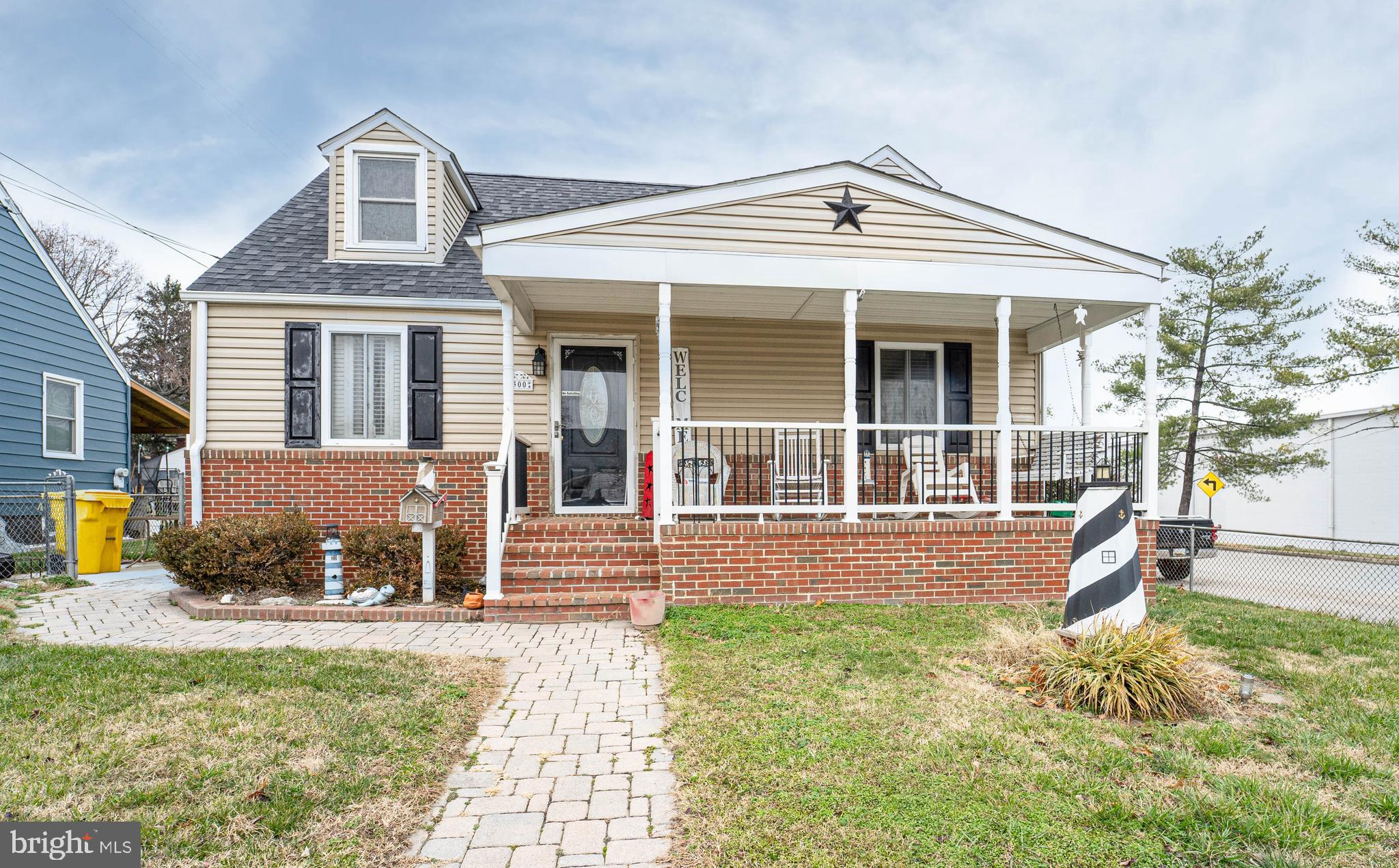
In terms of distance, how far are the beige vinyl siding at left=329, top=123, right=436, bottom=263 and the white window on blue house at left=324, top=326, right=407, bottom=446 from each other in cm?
107

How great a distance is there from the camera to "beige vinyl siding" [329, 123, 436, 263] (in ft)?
27.0

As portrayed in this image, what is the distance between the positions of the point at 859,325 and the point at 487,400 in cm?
447

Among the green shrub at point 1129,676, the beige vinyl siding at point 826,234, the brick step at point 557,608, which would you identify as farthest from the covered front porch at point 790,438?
the green shrub at point 1129,676

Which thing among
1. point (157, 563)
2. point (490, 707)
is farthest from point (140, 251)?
point (490, 707)

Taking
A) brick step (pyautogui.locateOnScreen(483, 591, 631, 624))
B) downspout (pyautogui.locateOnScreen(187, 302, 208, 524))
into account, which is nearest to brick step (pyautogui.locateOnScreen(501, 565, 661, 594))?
brick step (pyautogui.locateOnScreen(483, 591, 631, 624))

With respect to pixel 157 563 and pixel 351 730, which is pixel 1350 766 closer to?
pixel 351 730

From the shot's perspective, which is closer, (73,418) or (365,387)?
(365,387)

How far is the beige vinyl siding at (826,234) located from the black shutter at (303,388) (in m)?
3.41

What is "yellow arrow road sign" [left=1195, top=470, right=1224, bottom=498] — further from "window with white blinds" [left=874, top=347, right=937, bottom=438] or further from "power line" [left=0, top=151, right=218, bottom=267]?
"power line" [left=0, top=151, right=218, bottom=267]

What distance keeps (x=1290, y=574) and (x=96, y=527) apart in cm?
1690

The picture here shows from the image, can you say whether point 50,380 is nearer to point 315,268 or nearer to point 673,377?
point 315,268

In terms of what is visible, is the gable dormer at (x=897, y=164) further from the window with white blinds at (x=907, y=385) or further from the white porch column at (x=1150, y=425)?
the white porch column at (x=1150, y=425)

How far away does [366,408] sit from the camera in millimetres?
7906

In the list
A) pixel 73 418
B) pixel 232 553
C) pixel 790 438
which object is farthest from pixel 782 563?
pixel 73 418
